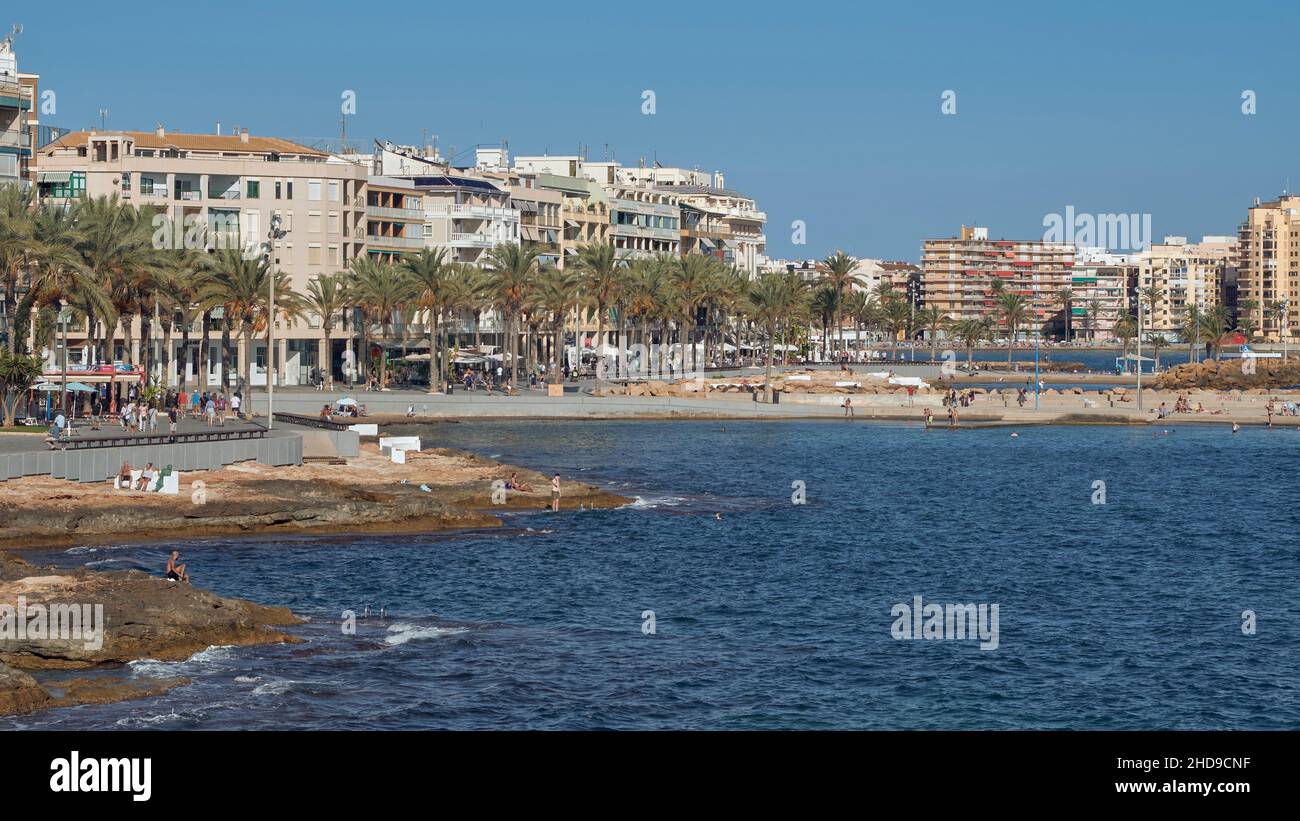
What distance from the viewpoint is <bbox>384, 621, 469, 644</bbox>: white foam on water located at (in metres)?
37.4

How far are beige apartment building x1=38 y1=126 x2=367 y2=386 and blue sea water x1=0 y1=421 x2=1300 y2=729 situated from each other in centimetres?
4176

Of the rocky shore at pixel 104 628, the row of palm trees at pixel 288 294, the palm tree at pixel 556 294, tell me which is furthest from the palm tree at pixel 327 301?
→ the rocky shore at pixel 104 628

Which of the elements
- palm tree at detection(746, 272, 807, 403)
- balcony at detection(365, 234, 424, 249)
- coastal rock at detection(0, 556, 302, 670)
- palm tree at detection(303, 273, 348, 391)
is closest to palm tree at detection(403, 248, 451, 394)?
palm tree at detection(303, 273, 348, 391)

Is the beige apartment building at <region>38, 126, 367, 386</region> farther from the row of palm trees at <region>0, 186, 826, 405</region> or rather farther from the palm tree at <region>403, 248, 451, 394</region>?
the palm tree at <region>403, 248, 451, 394</region>

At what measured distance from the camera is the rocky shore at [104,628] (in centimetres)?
3050

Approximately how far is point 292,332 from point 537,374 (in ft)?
82.6

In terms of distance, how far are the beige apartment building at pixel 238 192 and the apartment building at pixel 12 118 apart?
25.1 metres

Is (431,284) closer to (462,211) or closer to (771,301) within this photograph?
(462,211)

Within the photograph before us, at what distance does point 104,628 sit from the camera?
3403cm

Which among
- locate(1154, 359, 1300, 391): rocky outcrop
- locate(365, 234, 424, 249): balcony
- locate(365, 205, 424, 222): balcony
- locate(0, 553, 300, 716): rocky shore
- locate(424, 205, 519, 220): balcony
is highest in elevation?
locate(424, 205, 519, 220): balcony

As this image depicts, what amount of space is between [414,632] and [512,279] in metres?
83.2

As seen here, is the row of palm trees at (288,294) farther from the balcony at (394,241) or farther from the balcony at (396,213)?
the balcony at (396,213)

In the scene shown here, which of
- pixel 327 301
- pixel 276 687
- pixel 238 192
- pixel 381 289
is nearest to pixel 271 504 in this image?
pixel 276 687

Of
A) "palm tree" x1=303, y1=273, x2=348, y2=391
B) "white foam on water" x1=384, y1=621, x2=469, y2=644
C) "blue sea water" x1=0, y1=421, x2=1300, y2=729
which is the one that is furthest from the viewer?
"palm tree" x1=303, y1=273, x2=348, y2=391
